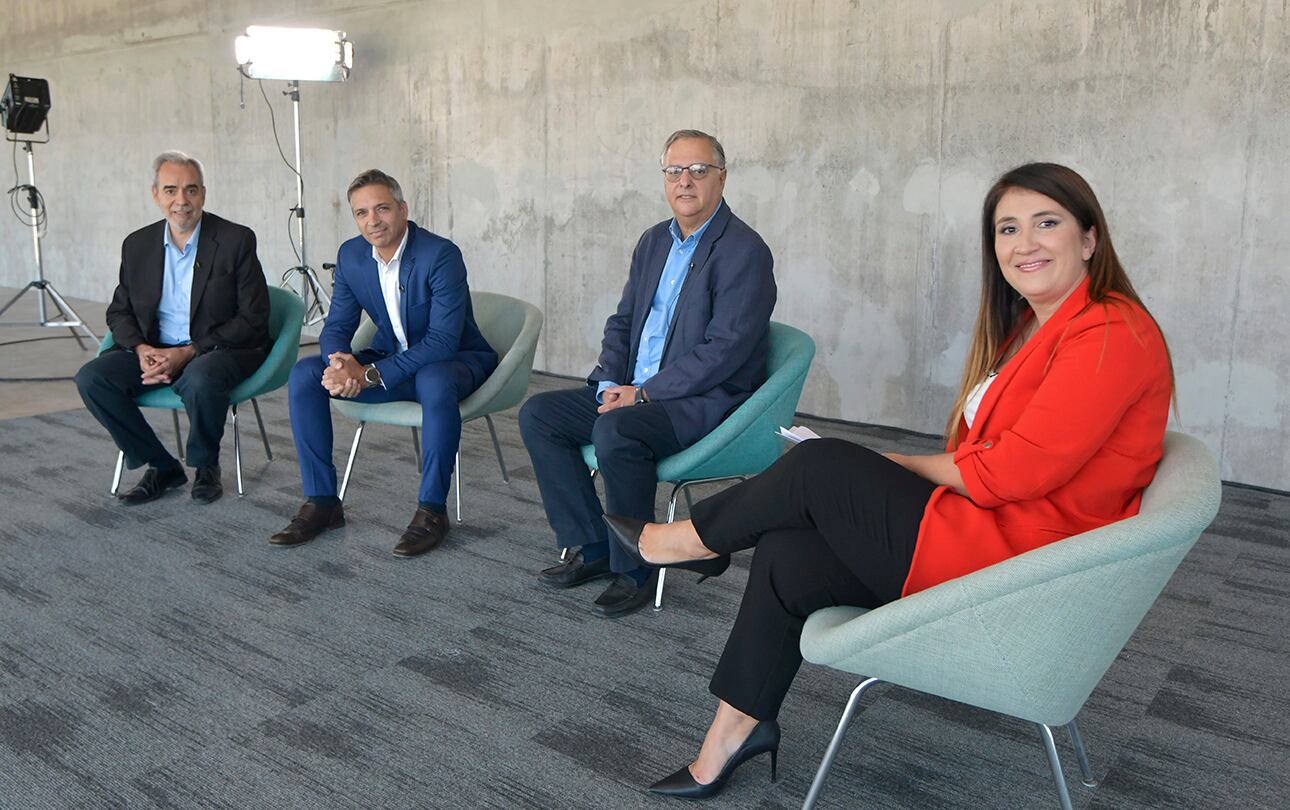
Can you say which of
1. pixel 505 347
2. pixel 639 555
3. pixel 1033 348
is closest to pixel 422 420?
pixel 505 347

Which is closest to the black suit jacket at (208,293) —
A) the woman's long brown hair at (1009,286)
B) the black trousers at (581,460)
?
the black trousers at (581,460)

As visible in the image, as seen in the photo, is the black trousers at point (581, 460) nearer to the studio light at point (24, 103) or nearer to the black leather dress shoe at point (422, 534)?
the black leather dress shoe at point (422, 534)

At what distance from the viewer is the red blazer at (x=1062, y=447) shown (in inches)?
66.1

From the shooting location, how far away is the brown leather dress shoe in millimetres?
3469

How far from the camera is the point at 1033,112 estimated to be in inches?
179

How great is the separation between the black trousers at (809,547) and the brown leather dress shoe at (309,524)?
2.00 metres

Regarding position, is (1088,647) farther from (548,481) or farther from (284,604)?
(284,604)

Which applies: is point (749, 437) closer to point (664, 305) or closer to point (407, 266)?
point (664, 305)

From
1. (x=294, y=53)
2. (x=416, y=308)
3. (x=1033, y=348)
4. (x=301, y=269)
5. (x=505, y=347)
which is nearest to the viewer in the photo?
(x=1033, y=348)

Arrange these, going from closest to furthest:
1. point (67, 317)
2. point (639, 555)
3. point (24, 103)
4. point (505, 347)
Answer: point (639, 555), point (505, 347), point (24, 103), point (67, 317)

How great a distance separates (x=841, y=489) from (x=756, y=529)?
0.63 ft

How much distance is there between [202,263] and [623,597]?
7.27 ft

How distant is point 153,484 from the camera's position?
3.97 metres

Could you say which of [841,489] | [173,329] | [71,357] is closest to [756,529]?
[841,489]
